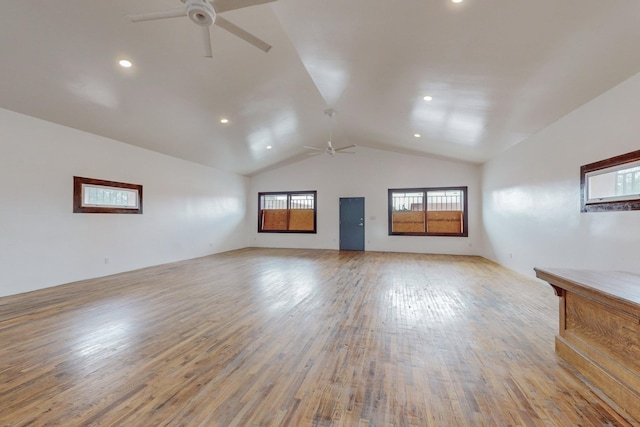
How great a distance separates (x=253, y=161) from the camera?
8.59 meters

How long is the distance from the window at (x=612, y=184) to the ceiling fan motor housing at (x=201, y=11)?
14.4 feet

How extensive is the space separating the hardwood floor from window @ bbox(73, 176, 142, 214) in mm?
1618

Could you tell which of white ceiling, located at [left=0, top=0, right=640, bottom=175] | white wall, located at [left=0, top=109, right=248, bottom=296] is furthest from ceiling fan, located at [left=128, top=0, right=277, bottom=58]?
white wall, located at [left=0, top=109, right=248, bottom=296]

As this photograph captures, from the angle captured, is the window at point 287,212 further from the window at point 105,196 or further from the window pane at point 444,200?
the window at point 105,196

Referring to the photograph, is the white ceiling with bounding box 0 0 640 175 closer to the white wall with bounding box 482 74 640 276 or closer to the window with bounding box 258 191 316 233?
the white wall with bounding box 482 74 640 276

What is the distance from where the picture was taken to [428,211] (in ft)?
27.9

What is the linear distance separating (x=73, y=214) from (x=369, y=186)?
24.7ft

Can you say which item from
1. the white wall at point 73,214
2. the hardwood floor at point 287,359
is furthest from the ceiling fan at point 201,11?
the white wall at point 73,214

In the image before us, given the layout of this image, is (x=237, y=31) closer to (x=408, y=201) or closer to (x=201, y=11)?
(x=201, y=11)

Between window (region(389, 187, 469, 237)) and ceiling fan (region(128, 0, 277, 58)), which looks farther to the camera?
window (region(389, 187, 469, 237))

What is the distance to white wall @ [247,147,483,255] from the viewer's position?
818 cm

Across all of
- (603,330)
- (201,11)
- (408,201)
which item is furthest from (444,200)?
(201,11)

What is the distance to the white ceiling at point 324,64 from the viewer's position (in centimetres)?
252

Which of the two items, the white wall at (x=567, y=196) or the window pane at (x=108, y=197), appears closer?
the white wall at (x=567, y=196)
